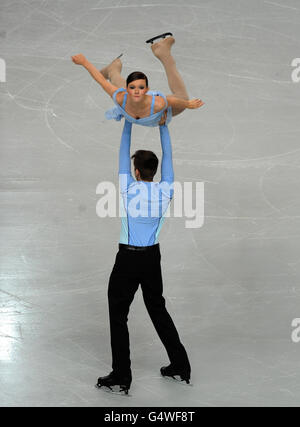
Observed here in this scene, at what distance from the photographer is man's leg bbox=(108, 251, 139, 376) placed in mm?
4574

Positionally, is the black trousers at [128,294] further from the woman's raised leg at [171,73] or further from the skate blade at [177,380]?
the woman's raised leg at [171,73]

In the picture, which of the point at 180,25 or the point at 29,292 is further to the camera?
the point at 180,25

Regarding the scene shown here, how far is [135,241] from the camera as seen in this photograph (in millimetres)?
4582

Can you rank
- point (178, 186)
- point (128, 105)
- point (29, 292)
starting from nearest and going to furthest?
point (128, 105)
point (29, 292)
point (178, 186)

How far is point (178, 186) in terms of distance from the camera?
7363 mm

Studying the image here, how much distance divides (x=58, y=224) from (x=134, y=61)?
2.14 metres

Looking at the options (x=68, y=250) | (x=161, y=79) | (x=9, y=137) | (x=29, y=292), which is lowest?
(x=29, y=292)

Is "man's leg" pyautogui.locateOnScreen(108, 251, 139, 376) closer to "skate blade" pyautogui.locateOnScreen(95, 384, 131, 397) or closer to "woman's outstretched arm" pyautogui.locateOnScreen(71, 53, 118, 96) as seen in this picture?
"skate blade" pyautogui.locateOnScreen(95, 384, 131, 397)

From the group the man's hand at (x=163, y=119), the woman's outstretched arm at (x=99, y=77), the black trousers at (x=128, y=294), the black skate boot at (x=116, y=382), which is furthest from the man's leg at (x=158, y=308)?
the woman's outstretched arm at (x=99, y=77)

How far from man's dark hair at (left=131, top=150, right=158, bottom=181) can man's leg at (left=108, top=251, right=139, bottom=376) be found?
1.56ft

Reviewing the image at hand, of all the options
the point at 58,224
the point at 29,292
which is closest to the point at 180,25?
the point at 58,224

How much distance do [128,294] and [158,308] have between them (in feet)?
0.71

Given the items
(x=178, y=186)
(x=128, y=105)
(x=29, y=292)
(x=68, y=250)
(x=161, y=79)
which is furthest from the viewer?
(x=161, y=79)

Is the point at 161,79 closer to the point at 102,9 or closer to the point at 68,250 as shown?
the point at 102,9
